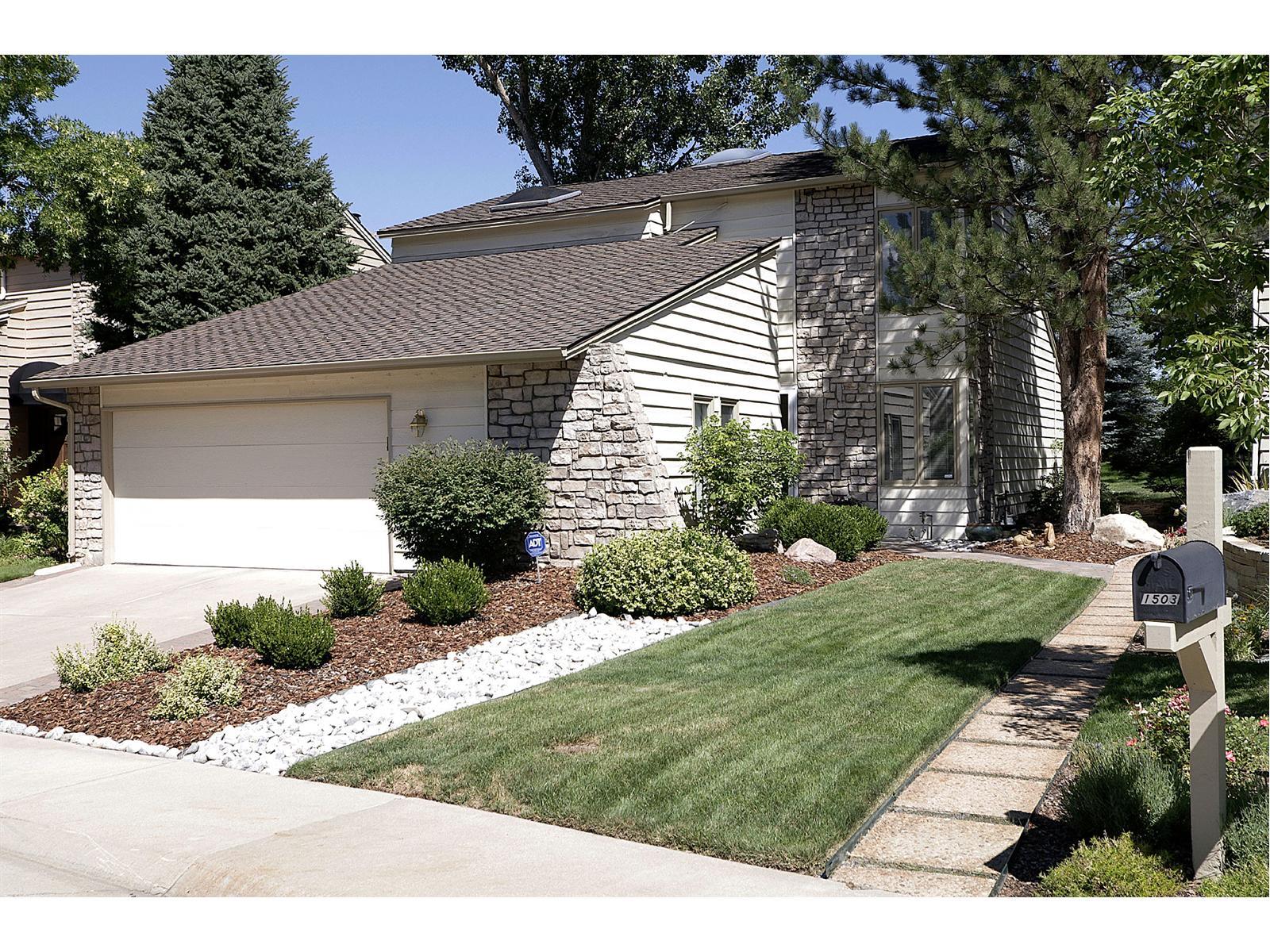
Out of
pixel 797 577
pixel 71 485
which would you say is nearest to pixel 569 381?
pixel 797 577

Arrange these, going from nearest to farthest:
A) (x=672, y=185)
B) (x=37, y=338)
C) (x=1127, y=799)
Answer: (x=1127, y=799) < (x=672, y=185) < (x=37, y=338)

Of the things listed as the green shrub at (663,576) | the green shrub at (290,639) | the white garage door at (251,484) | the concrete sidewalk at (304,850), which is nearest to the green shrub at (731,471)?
the green shrub at (663,576)

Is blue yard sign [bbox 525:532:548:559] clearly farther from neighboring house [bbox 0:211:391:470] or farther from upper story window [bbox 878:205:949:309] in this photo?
neighboring house [bbox 0:211:391:470]

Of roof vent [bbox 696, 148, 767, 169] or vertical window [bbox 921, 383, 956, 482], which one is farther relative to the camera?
roof vent [bbox 696, 148, 767, 169]

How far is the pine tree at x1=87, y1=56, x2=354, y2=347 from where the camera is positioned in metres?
20.3

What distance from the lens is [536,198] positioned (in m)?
20.8

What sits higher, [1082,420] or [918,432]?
[1082,420]

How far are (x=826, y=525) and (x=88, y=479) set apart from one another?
1019 cm

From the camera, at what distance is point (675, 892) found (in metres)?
4.18

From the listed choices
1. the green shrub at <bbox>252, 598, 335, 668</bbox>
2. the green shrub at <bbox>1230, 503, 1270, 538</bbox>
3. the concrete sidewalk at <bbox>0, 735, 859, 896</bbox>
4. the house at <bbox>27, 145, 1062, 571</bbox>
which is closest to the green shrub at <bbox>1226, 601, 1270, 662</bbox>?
the green shrub at <bbox>1230, 503, 1270, 538</bbox>

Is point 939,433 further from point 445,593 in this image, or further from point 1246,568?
point 445,593

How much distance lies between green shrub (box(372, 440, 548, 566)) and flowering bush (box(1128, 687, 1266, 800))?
735cm

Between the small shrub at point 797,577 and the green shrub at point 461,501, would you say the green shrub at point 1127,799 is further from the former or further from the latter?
the green shrub at point 461,501

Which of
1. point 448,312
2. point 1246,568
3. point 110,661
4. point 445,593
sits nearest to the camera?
point 110,661
